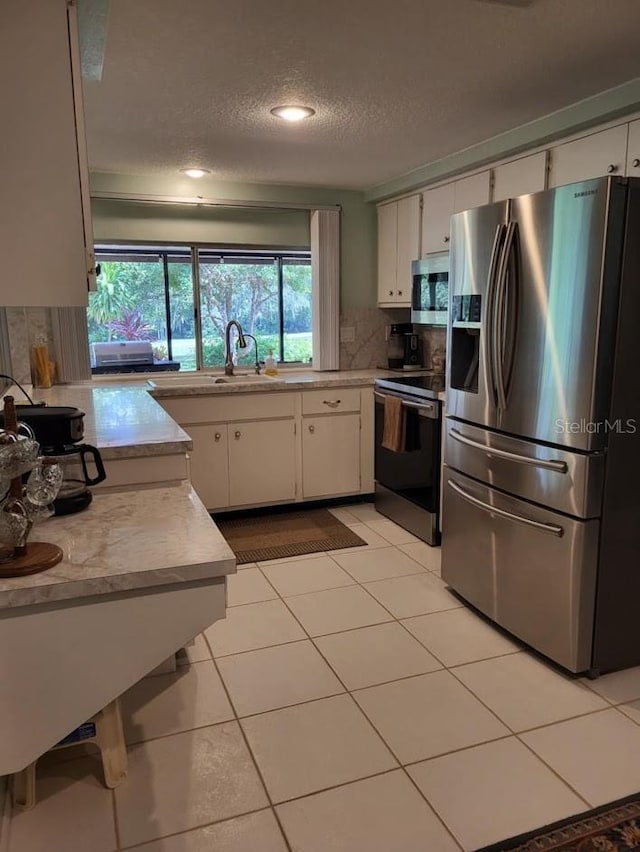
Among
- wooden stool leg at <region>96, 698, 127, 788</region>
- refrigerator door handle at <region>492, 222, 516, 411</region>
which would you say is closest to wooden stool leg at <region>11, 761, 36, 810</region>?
wooden stool leg at <region>96, 698, 127, 788</region>

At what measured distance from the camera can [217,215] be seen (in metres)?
4.28

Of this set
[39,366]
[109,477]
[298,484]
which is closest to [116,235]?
[39,366]

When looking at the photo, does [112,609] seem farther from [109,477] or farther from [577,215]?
[577,215]

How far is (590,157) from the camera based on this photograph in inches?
107

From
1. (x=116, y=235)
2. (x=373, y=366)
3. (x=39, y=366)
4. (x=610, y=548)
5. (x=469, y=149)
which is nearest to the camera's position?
(x=610, y=548)

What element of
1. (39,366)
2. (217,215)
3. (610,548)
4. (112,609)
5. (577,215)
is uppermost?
(217,215)

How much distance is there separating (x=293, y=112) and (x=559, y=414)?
1758mm

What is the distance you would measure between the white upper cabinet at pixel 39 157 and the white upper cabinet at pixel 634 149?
2129 mm

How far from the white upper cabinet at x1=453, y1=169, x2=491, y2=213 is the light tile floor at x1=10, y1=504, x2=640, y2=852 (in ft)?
7.35

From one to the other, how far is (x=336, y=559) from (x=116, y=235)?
2.52m

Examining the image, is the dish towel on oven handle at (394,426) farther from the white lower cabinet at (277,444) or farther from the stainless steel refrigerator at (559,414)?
the stainless steel refrigerator at (559,414)

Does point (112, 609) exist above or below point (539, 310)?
below

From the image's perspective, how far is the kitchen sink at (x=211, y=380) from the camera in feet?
13.2

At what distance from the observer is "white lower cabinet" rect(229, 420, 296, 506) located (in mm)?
4012
